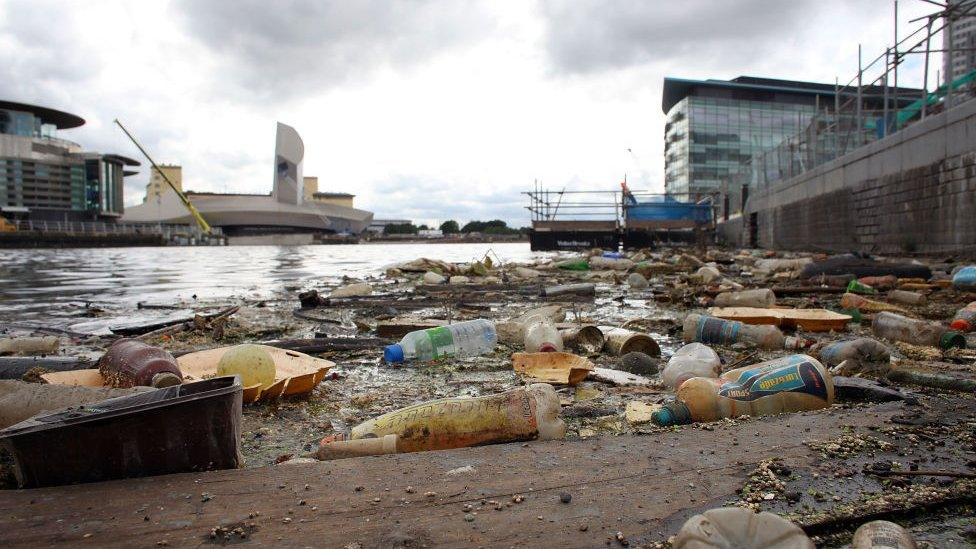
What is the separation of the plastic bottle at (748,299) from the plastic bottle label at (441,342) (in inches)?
126

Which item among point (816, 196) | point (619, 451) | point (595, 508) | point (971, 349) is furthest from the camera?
point (816, 196)

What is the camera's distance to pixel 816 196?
51.1 feet

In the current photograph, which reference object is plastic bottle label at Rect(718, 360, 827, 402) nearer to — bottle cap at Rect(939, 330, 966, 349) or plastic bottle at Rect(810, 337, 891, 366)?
plastic bottle at Rect(810, 337, 891, 366)

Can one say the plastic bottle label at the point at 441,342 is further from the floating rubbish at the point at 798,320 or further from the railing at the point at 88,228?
the railing at the point at 88,228

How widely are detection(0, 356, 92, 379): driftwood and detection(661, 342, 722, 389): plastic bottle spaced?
9.97 feet

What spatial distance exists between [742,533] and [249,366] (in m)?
2.29

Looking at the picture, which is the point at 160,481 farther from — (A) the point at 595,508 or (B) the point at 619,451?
(B) the point at 619,451

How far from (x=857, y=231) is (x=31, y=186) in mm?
76188

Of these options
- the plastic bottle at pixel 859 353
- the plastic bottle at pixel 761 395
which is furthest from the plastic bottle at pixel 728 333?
the plastic bottle at pixel 761 395

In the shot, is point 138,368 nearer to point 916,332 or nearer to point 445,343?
point 445,343

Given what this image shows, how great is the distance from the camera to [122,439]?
64.6 inches

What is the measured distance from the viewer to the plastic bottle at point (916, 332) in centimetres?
364

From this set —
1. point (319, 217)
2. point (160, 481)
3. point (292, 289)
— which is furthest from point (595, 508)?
point (319, 217)

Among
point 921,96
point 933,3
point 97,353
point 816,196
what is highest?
point 933,3
